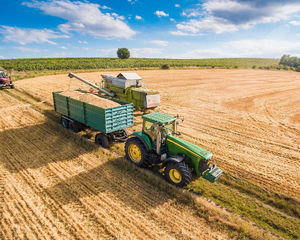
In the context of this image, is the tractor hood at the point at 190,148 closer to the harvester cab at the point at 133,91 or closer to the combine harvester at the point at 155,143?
the combine harvester at the point at 155,143

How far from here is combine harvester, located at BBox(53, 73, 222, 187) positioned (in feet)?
21.8

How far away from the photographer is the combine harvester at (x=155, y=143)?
665 cm

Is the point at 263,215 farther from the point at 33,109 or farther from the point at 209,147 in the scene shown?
the point at 33,109

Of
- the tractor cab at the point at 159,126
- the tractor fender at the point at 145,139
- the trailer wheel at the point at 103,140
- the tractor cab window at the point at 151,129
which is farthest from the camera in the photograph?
the trailer wheel at the point at 103,140

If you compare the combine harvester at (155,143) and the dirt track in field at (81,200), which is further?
the combine harvester at (155,143)

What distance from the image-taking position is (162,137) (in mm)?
7320

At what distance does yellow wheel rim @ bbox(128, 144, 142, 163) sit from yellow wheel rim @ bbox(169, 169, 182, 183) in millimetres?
1507

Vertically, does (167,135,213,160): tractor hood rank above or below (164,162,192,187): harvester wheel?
above

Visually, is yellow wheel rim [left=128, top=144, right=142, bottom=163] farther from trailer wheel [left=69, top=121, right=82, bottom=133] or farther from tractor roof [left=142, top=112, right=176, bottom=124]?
trailer wheel [left=69, top=121, right=82, bottom=133]

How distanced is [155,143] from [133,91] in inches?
320

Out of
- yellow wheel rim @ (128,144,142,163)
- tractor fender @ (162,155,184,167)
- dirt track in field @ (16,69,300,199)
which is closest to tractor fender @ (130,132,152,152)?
yellow wheel rim @ (128,144,142,163)

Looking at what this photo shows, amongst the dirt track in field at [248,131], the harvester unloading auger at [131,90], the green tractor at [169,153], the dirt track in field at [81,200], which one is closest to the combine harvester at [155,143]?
the green tractor at [169,153]

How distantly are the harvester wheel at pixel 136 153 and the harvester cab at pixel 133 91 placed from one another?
250 inches

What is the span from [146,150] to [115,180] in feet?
5.25
